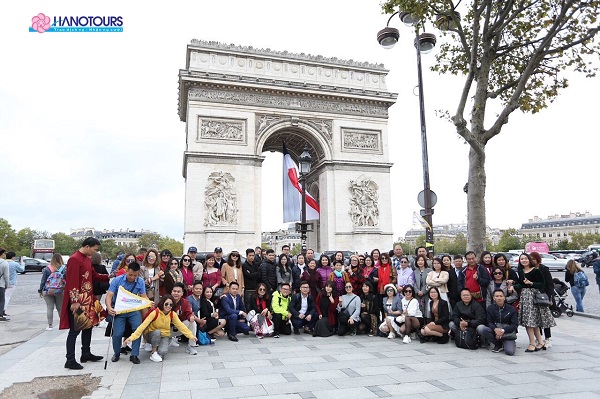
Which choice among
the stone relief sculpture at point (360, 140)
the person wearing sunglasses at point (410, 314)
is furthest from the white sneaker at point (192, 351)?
the stone relief sculpture at point (360, 140)

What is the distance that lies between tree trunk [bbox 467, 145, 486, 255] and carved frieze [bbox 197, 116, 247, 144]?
49.4ft

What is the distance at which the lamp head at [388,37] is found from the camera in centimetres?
1129

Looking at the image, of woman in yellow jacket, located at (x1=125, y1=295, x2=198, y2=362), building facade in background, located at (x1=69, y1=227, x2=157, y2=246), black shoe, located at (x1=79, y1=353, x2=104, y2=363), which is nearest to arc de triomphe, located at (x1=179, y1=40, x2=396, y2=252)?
woman in yellow jacket, located at (x1=125, y1=295, x2=198, y2=362)

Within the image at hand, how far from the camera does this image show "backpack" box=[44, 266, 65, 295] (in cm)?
849

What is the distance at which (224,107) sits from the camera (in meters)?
22.7

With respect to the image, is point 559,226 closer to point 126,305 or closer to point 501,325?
point 501,325

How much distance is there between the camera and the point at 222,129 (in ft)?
73.8

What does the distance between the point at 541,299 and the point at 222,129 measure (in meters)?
18.5

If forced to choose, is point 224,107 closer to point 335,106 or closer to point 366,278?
point 335,106

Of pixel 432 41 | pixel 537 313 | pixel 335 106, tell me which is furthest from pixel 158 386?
pixel 335 106

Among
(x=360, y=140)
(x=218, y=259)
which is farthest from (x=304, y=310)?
(x=360, y=140)

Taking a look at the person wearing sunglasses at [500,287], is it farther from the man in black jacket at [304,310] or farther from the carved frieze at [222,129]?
the carved frieze at [222,129]

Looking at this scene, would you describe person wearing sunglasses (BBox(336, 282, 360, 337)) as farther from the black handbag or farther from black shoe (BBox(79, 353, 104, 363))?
black shoe (BBox(79, 353, 104, 363))

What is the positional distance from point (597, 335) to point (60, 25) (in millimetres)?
16809
